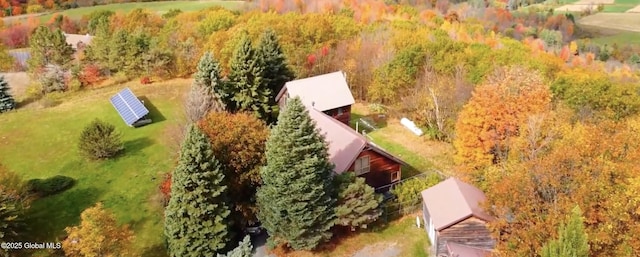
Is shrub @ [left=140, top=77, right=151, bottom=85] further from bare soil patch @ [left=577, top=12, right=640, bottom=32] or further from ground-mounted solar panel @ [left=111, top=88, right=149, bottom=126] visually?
bare soil patch @ [left=577, top=12, right=640, bottom=32]

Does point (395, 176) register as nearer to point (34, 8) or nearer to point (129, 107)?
point (129, 107)

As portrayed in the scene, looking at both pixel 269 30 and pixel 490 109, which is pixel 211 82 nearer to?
pixel 269 30

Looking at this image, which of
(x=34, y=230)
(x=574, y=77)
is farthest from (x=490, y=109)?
(x=34, y=230)

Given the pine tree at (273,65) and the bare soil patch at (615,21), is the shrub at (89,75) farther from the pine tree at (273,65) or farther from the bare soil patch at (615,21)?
the bare soil patch at (615,21)

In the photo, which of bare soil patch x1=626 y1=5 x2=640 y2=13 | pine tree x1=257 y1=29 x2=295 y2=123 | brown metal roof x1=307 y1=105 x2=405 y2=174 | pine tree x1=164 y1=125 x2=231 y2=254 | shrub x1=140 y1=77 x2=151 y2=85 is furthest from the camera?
bare soil patch x1=626 y1=5 x2=640 y2=13

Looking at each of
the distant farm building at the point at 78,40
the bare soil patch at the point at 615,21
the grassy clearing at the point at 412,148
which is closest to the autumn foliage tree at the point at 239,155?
the grassy clearing at the point at 412,148

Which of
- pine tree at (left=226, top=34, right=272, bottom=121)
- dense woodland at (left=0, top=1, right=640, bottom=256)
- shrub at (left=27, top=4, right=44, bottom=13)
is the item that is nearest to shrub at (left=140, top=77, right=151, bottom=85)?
dense woodland at (left=0, top=1, right=640, bottom=256)
